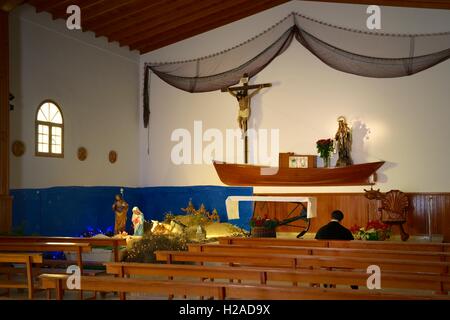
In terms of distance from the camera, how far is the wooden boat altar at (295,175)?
450 inches

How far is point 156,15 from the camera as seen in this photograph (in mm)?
12008

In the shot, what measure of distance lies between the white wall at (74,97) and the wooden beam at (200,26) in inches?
21.4

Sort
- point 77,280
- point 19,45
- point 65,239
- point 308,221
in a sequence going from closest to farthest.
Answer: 1. point 77,280
2. point 65,239
3. point 19,45
4. point 308,221

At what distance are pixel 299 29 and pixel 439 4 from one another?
2.83m

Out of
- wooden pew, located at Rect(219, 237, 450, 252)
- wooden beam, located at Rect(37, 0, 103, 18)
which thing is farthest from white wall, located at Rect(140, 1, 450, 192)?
wooden pew, located at Rect(219, 237, 450, 252)

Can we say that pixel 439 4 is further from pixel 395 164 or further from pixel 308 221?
pixel 308 221

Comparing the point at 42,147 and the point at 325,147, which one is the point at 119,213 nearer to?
the point at 42,147

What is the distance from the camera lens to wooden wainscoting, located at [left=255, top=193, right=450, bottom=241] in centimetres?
1083

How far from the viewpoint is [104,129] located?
12.7 metres

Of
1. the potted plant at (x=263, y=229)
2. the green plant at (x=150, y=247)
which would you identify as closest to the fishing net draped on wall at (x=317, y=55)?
the potted plant at (x=263, y=229)

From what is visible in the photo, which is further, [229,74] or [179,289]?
[229,74]

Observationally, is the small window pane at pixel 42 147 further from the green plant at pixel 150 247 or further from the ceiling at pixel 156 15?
the green plant at pixel 150 247
